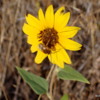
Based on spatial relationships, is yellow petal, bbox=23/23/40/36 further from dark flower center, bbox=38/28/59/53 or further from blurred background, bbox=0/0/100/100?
blurred background, bbox=0/0/100/100

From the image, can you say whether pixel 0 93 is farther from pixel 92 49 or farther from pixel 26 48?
pixel 92 49

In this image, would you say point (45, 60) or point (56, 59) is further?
point (45, 60)

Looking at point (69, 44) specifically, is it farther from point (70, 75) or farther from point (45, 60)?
point (45, 60)

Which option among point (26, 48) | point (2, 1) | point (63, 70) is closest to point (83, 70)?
point (26, 48)

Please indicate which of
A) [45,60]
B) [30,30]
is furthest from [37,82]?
[45,60]

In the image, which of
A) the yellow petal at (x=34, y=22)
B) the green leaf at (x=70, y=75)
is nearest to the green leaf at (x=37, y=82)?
the green leaf at (x=70, y=75)

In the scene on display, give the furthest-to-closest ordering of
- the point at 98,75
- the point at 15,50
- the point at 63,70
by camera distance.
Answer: the point at 15,50, the point at 98,75, the point at 63,70

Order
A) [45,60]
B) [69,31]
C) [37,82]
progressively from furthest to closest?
[45,60] → [37,82] → [69,31]
